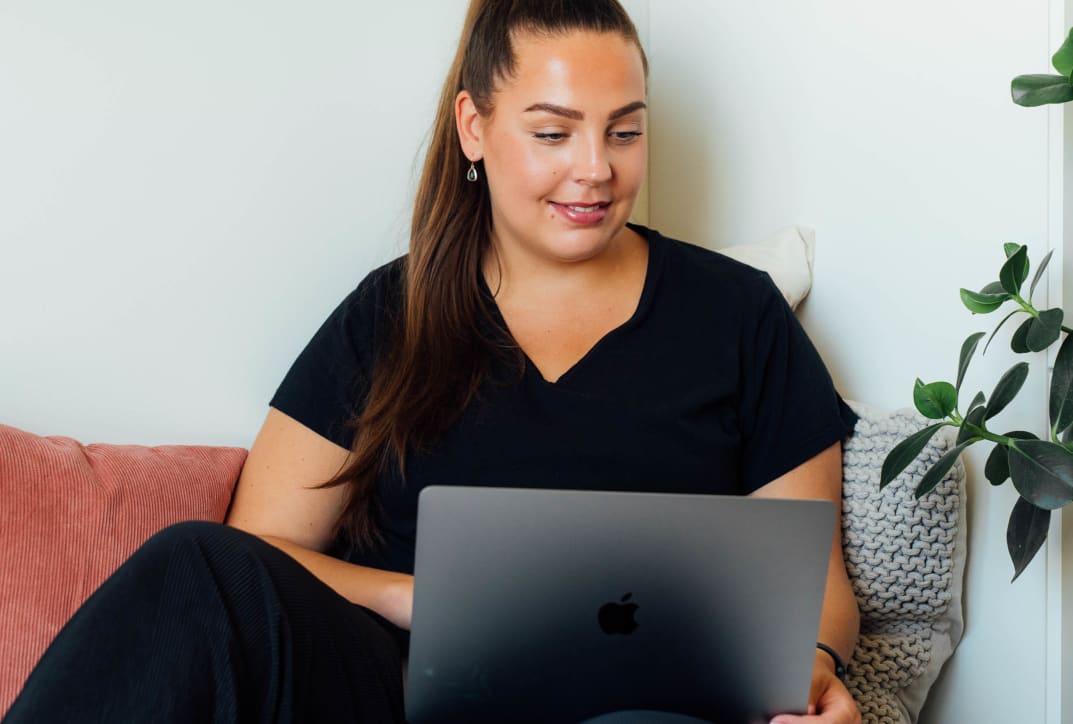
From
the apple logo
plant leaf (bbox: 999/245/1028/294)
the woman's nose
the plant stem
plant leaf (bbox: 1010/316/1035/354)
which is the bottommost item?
the apple logo

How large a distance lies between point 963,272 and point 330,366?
31.0 inches

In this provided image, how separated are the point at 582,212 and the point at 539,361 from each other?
188 millimetres

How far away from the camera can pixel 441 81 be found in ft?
5.64

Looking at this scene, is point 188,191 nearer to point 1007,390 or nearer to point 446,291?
point 446,291

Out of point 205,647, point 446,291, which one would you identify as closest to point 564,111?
point 446,291

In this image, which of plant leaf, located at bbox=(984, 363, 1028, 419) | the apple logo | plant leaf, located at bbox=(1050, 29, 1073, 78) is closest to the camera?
the apple logo

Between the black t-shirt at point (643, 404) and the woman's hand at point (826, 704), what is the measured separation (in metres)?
0.27

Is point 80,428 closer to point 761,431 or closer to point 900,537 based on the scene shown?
A: point 761,431

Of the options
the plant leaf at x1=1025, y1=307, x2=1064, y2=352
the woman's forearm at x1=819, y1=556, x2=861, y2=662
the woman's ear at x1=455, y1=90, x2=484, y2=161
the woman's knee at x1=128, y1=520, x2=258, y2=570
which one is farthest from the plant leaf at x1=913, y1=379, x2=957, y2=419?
the woman's knee at x1=128, y1=520, x2=258, y2=570

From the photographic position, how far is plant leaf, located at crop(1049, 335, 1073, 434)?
1.16m

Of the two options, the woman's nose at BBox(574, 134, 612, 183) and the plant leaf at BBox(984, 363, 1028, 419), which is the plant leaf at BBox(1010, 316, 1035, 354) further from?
the woman's nose at BBox(574, 134, 612, 183)

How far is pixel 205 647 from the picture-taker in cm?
86

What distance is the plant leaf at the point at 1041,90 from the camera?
112 cm

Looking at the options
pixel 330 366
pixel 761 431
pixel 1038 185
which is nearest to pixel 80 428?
pixel 330 366
